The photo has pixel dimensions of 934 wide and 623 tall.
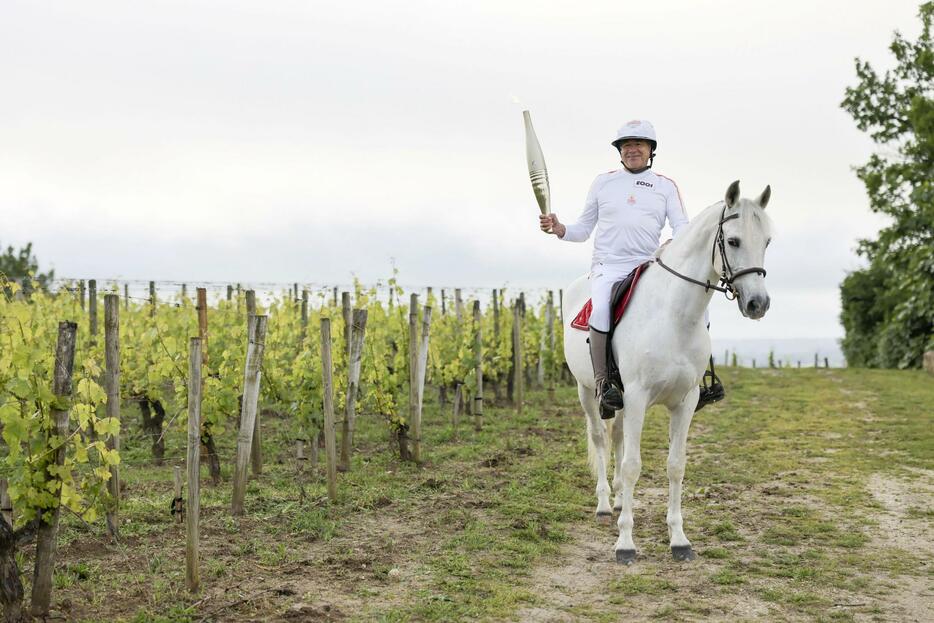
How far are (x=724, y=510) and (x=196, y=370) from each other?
451cm

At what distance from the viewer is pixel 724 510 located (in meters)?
7.41

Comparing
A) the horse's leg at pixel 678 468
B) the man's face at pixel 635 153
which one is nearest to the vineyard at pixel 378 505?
the horse's leg at pixel 678 468

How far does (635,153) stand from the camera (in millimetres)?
6211

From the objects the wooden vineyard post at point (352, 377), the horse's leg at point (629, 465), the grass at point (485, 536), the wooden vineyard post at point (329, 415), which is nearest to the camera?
the grass at point (485, 536)

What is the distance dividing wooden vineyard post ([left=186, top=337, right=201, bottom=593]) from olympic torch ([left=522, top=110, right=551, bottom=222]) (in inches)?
106

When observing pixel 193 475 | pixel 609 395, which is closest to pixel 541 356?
pixel 609 395

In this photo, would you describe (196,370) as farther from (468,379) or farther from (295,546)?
(468,379)

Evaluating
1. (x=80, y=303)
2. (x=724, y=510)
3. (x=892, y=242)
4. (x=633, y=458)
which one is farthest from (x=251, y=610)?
(x=892, y=242)

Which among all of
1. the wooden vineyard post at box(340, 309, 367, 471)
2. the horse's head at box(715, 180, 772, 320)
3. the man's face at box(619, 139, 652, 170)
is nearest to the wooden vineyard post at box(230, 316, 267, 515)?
the wooden vineyard post at box(340, 309, 367, 471)

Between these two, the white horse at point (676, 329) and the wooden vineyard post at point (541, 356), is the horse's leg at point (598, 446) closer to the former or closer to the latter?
the white horse at point (676, 329)

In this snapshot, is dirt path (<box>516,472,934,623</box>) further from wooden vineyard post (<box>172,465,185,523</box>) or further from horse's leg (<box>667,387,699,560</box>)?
wooden vineyard post (<box>172,465,185,523</box>)

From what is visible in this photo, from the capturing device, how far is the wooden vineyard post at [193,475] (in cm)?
493

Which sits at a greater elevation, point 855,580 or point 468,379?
point 468,379

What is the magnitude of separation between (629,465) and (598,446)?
144cm
